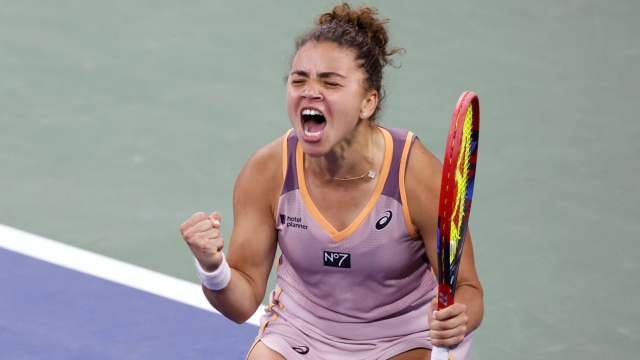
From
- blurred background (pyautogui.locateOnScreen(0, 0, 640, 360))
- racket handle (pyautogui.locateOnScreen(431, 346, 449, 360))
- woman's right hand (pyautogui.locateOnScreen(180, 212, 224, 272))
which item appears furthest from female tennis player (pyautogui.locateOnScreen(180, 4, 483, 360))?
blurred background (pyautogui.locateOnScreen(0, 0, 640, 360))

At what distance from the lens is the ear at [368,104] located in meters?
4.02

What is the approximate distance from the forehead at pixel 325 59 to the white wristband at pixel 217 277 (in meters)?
0.76

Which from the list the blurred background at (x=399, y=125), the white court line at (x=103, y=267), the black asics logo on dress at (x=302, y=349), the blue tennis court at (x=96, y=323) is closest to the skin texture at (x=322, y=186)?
the black asics logo on dress at (x=302, y=349)

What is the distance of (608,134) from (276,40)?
265 centimetres

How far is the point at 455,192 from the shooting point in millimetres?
3326

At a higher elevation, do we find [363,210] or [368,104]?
[368,104]

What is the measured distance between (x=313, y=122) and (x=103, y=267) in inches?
93.2

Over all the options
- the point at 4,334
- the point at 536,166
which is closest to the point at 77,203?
the point at 4,334

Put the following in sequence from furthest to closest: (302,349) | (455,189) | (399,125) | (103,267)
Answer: (399,125) < (103,267) < (302,349) < (455,189)

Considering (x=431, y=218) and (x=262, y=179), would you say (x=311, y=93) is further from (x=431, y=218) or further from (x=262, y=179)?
(x=431, y=218)

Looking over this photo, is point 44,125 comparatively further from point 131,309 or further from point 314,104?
point 314,104

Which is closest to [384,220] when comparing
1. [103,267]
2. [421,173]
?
[421,173]

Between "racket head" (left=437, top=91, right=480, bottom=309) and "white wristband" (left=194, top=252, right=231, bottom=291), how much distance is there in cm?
82

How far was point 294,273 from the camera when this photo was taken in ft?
14.1
